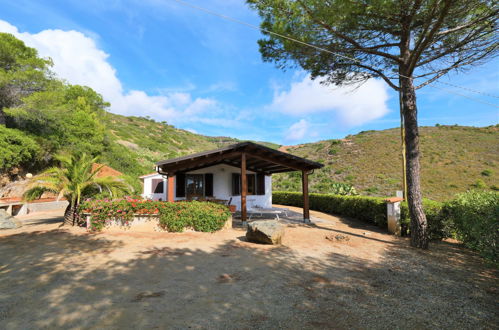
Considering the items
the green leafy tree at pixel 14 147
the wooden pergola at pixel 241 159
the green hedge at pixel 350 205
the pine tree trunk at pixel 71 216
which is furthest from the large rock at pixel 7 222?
the green hedge at pixel 350 205

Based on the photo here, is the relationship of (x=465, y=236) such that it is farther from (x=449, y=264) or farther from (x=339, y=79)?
(x=339, y=79)

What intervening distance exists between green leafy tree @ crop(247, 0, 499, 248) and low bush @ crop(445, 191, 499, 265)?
1.03 m

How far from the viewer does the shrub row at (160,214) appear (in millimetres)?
7914

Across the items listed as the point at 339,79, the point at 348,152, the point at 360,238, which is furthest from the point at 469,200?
the point at 348,152

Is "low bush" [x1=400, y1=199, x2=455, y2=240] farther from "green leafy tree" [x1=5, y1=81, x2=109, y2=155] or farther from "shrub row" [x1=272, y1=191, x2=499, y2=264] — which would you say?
"green leafy tree" [x1=5, y1=81, x2=109, y2=155]

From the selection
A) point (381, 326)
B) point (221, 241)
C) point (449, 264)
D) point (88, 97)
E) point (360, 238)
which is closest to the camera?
point (381, 326)

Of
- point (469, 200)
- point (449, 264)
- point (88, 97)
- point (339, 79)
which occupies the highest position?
point (88, 97)

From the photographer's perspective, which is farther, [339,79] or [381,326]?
[339,79]

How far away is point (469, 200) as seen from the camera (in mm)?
6562

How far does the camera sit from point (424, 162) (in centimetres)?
2614

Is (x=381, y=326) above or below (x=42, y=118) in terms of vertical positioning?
below

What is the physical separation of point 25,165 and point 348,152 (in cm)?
3358

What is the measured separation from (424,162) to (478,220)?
2620 centimetres

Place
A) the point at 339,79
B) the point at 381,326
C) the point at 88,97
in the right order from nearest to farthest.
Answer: the point at 381,326
the point at 339,79
the point at 88,97
